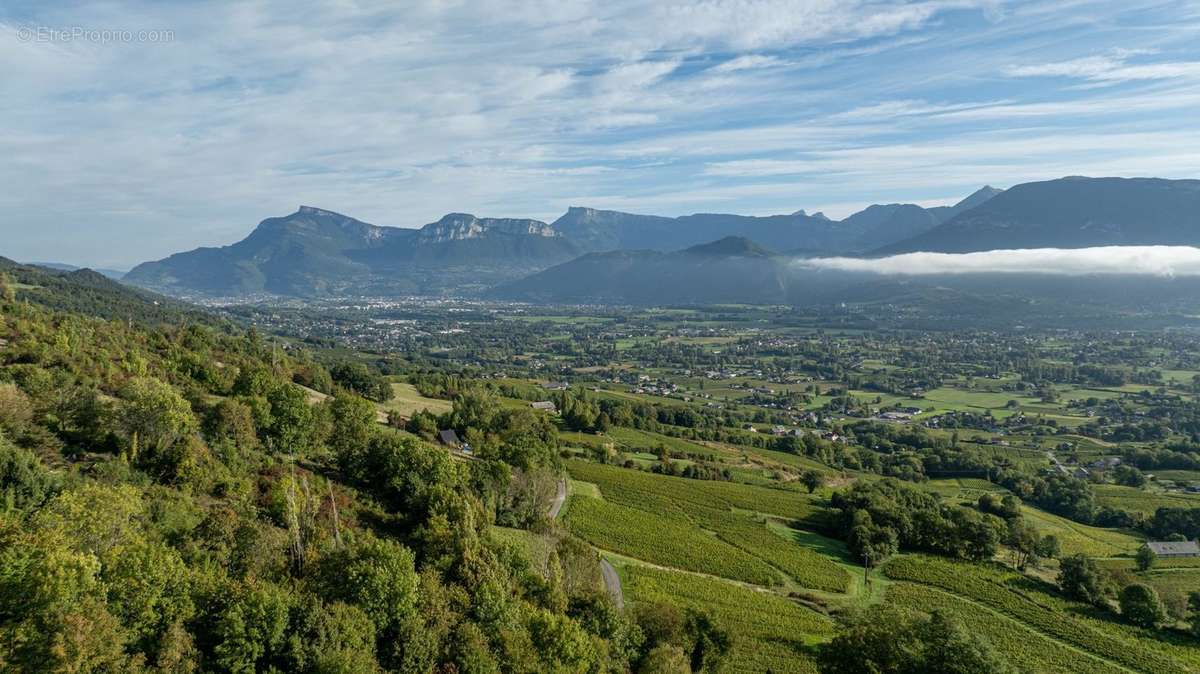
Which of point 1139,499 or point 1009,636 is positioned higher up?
point 1009,636

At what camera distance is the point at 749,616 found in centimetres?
3766

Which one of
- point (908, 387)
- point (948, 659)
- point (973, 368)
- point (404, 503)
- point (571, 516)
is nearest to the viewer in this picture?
point (948, 659)

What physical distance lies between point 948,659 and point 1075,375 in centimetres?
16614

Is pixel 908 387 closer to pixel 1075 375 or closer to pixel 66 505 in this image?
pixel 1075 375

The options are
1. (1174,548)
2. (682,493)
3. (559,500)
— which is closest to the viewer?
(559,500)

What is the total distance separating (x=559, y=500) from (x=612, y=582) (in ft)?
50.4

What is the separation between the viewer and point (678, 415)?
107m

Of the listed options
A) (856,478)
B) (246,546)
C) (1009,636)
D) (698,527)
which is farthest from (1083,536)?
(246,546)

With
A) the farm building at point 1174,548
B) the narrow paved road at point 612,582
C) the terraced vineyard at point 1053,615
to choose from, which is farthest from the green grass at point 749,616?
the farm building at point 1174,548

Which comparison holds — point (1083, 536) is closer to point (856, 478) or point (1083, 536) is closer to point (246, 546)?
point (856, 478)

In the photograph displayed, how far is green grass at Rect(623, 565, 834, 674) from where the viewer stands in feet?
108

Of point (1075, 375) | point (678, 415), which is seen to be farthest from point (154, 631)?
point (1075, 375)

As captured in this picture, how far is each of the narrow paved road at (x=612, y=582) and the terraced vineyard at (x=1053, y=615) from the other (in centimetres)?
2165

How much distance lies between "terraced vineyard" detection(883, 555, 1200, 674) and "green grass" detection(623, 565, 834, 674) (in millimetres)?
12861
